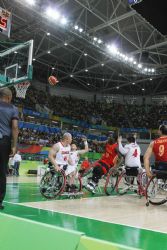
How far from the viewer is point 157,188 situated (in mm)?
6414

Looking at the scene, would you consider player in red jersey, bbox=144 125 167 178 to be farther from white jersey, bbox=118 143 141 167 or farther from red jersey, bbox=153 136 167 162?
white jersey, bbox=118 143 141 167

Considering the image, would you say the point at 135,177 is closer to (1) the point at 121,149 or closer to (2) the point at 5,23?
(1) the point at 121,149

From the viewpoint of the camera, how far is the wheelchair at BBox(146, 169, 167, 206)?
6094mm

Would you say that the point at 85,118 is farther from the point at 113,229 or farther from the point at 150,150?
the point at 113,229

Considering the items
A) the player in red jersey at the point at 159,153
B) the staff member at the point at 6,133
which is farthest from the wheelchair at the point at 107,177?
the staff member at the point at 6,133

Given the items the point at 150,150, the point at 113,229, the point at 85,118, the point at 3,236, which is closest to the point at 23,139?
the point at 85,118

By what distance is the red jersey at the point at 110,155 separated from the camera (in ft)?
26.8

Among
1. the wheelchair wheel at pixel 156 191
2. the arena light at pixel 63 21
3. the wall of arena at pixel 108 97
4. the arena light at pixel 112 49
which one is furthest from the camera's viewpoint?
the wall of arena at pixel 108 97

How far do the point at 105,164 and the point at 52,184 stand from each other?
169 cm

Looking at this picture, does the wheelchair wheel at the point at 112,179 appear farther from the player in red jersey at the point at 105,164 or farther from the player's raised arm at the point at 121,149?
the player's raised arm at the point at 121,149

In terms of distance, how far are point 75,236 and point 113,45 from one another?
67.5ft

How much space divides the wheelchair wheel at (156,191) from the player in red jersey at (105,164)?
156 cm

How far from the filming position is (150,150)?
21.1 ft

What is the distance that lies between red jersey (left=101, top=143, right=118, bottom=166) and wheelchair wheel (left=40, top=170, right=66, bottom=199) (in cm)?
171
